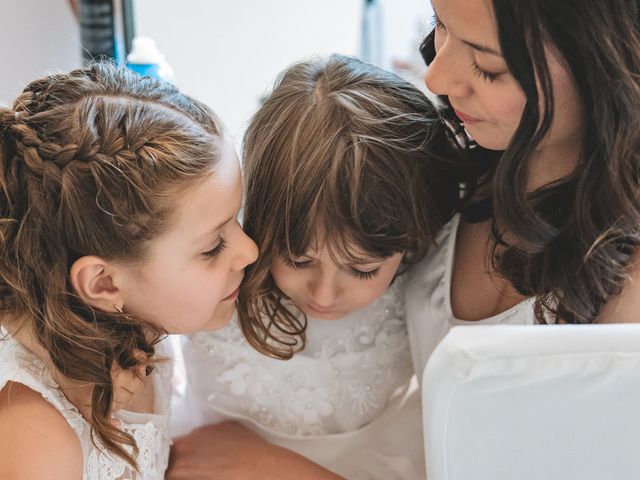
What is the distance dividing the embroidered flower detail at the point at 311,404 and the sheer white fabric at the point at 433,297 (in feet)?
0.50

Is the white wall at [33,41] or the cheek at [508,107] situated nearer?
the cheek at [508,107]

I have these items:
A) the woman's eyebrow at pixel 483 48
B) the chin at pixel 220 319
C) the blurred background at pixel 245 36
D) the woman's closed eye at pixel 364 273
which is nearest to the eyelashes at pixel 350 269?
the woman's closed eye at pixel 364 273

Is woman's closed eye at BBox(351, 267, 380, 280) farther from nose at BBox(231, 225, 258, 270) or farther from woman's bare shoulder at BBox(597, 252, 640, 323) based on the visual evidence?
woman's bare shoulder at BBox(597, 252, 640, 323)

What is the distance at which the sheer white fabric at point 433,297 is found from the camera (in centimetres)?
111

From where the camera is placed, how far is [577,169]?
941 millimetres

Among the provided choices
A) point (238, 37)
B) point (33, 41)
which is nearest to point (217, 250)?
point (33, 41)

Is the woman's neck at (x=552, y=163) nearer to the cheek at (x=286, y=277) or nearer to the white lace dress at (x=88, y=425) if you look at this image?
the cheek at (x=286, y=277)

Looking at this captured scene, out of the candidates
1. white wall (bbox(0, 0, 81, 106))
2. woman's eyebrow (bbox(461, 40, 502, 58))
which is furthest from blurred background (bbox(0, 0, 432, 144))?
woman's eyebrow (bbox(461, 40, 502, 58))

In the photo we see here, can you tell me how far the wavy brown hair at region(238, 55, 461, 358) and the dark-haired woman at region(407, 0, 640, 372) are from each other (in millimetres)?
78

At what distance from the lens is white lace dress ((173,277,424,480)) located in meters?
1.18

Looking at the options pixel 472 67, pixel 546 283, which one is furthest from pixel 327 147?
pixel 546 283

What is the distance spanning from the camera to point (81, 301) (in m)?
0.93

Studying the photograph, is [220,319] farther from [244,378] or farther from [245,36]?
[245,36]

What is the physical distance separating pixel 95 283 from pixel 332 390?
426 millimetres
